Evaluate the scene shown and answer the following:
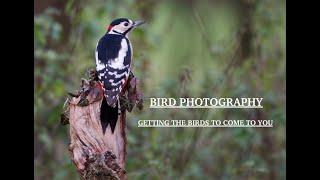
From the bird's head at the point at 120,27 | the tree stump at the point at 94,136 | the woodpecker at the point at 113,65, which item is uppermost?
the bird's head at the point at 120,27

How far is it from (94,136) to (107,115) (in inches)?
5.3

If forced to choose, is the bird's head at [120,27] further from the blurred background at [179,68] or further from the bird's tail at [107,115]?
the blurred background at [179,68]

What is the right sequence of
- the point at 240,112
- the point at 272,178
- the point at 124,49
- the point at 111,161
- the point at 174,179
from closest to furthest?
the point at 111,161 → the point at 124,49 → the point at 240,112 → the point at 174,179 → the point at 272,178

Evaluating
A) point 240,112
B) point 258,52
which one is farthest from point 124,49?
point 258,52

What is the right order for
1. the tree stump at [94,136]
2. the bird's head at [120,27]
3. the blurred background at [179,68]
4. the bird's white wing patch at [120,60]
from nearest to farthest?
the tree stump at [94,136]
the bird's white wing patch at [120,60]
the bird's head at [120,27]
the blurred background at [179,68]

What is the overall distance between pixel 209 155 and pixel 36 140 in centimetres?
145

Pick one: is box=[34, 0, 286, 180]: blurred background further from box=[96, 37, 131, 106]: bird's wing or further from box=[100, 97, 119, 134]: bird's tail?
box=[100, 97, 119, 134]: bird's tail

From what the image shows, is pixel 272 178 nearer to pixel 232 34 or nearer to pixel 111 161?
pixel 232 34

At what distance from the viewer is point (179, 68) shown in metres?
5.20

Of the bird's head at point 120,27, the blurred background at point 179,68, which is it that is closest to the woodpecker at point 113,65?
the bird's head at point 120,27

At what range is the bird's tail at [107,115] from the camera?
3.71m

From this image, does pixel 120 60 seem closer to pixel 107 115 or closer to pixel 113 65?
pixel 113 65

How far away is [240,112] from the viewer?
4668mm

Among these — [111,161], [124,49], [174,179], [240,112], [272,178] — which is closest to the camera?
[111,161]
